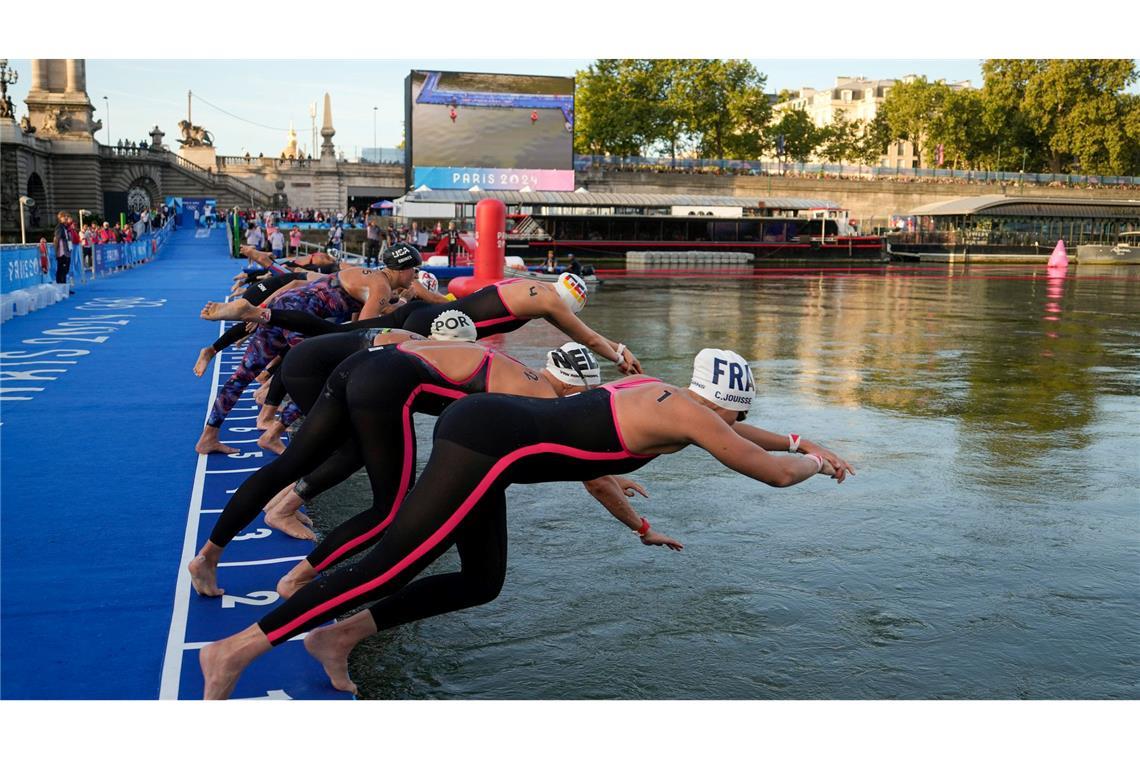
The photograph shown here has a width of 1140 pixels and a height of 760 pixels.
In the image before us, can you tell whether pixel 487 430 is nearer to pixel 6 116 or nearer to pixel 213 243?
pixel 213 243

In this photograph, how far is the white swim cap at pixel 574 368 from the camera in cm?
518

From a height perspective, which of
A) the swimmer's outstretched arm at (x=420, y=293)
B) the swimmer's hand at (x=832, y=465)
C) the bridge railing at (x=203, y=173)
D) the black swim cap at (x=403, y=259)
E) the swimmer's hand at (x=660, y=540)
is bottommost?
the swimmer's hand at (x=660, y=540)

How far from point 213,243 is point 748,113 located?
50.9 metres

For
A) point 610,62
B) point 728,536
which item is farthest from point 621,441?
point 610,62

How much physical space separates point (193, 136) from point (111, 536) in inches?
3387

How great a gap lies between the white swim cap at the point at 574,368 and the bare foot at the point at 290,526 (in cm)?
245

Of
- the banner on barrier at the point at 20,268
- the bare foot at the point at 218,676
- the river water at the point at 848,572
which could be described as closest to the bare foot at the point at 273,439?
the river water at the point at 848,572

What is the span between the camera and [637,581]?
20.1 feet

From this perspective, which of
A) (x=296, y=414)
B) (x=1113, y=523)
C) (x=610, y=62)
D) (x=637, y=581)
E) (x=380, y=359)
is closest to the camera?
(x=380, y=359)

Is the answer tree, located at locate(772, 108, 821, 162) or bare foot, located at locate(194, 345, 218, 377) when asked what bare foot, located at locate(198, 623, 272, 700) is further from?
tree, located at locate(772, 108, 821, 162)

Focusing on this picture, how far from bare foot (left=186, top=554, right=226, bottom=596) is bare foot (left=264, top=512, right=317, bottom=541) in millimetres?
1078

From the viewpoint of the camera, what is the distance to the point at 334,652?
→ 448cm

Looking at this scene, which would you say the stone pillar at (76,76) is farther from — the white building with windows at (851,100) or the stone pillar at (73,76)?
the white building with windows at (851,100)

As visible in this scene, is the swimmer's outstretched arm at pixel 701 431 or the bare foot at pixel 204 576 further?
the bare foot at pixel 204 576
